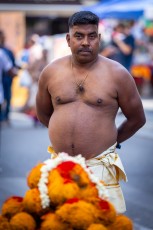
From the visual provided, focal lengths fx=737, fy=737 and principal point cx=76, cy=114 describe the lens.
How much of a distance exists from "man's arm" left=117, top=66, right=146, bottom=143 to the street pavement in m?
2.03

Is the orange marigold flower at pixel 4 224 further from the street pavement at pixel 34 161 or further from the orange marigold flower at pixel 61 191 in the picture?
the street pavement at pixel 34 161

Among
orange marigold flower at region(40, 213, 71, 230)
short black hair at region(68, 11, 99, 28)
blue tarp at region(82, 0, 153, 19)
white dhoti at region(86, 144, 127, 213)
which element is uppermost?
short black hair at region(68, 11, 99, 28)

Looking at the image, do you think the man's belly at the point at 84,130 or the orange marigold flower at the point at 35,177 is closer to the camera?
the orange marigold flower at the point at 35,177

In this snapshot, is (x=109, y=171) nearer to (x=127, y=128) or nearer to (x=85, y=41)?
(x=127, y=128)

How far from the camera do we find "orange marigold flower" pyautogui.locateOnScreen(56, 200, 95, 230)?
12.0ft

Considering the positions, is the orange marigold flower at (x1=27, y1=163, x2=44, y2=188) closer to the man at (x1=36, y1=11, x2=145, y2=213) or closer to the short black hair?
the man at (x1=36, y1=11, x2=145, y2=213)

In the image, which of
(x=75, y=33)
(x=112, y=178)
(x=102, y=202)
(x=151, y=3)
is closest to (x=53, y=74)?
(x=75, y=33)

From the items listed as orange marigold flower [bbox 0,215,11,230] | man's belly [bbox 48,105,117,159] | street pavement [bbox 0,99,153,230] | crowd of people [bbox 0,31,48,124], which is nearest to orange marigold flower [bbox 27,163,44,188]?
orange marigold flower [bbox 0,215,11,230]

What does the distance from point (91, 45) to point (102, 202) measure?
1.12 metres

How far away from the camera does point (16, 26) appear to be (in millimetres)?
24078

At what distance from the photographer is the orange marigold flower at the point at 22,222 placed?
3.72 m

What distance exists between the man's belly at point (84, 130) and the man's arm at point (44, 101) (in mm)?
237

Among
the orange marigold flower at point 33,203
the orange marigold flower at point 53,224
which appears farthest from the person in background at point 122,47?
the orange marigold flower at point 53,224

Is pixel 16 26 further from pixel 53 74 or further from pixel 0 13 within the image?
pixel 53 74
